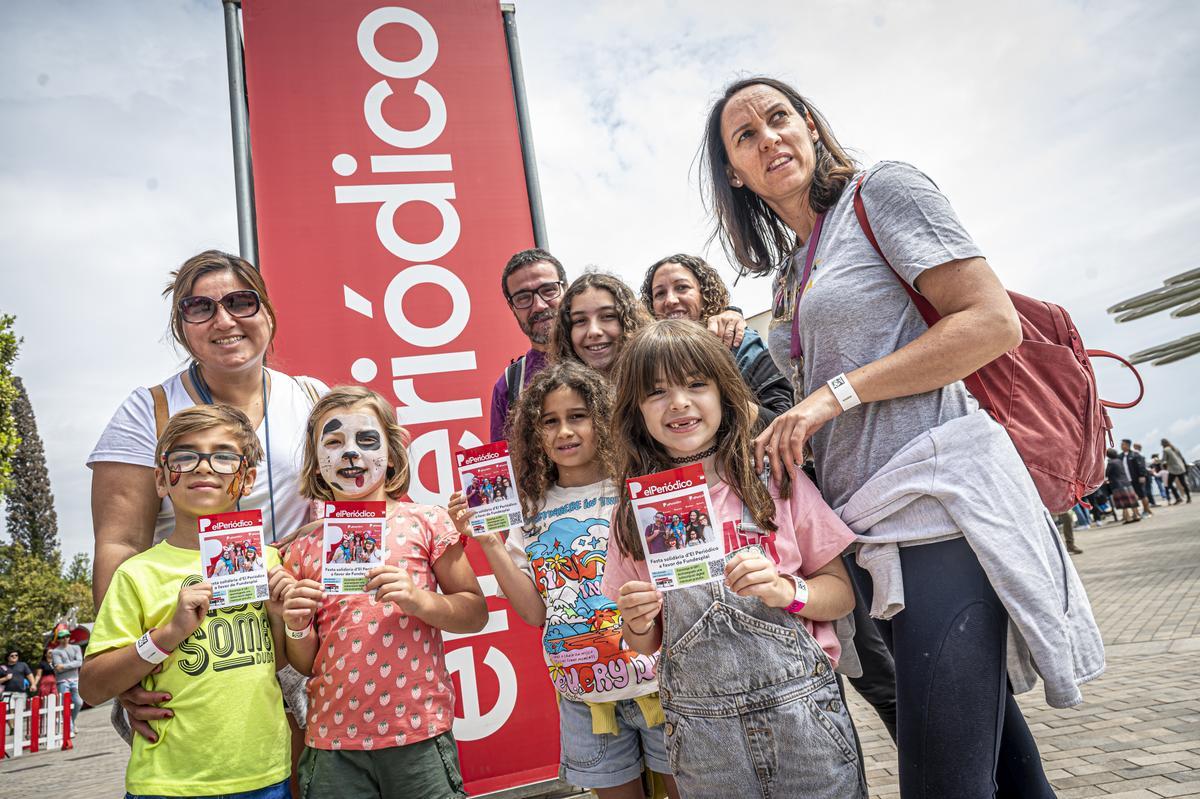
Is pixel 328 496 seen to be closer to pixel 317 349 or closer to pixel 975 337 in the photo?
pixel 317 349

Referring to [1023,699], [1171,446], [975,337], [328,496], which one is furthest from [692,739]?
[1171,446]

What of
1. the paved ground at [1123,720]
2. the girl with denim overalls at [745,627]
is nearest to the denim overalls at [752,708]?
the girl with denim overalls at [745,627]

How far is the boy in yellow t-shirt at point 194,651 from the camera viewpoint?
7.00 feet

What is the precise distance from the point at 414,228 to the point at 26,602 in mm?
24225

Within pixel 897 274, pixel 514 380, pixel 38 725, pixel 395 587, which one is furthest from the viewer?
pixel 38 725

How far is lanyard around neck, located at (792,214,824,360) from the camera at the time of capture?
2.06 meters

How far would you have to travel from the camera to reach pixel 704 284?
3.79 m

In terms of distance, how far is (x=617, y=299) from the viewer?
127 inches

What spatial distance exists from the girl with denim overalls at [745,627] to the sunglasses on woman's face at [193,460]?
1.37 meters

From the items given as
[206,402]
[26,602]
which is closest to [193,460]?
[206,402]

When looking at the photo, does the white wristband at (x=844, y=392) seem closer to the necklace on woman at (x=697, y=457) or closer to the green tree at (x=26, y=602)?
the necklace on woman at (x=697, y=457)

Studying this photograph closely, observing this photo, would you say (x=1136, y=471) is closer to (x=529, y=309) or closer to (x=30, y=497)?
(x=529, y=309)

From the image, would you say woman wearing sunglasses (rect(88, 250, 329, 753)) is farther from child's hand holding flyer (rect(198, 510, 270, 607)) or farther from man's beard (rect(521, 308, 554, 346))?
man's beard (rect(521, 308, 554, 346))

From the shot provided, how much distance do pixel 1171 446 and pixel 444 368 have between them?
2420cm
